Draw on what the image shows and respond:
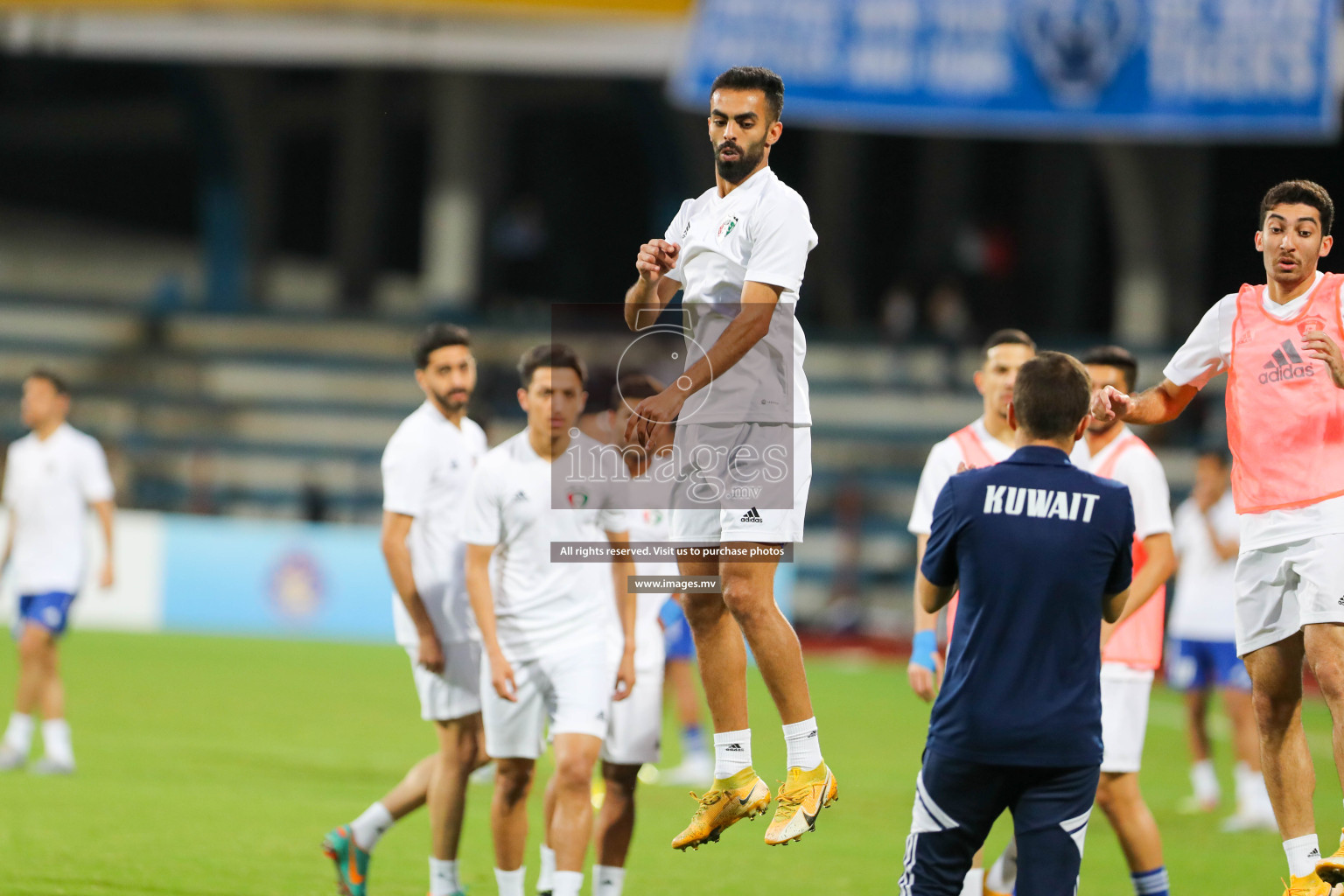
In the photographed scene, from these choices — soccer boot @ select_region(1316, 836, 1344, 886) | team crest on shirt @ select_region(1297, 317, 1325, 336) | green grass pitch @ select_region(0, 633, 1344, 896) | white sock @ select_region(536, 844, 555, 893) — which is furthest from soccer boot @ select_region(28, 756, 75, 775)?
team crest on shirt @ select_region(1297, 317, 1325, 336)

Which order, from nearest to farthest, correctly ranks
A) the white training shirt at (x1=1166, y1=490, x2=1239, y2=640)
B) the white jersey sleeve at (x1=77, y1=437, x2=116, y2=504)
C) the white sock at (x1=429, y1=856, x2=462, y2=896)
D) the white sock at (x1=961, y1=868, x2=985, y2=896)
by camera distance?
the white sock at (x1=961, y1=868, x2=985, y2=896) < the white sock at (x1=429, y1=856, x2=462, y2=896) < the white jersey sleeve at (x1=77, y1=437, x2=116, y2=504) < the white training shirt at (x1=1166, y1=490, x2=1239, y2=640)

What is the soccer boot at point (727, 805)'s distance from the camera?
241 inches

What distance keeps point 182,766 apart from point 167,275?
23.7 metres

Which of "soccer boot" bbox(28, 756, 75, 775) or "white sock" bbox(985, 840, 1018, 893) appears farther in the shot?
"soccer boot" bbox(28, 756, 75, 775)

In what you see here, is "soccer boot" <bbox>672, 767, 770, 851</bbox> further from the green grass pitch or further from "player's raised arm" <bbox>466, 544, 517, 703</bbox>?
the green grass pitch

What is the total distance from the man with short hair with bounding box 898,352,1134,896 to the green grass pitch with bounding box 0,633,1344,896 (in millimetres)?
3712

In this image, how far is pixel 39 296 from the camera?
29.8m

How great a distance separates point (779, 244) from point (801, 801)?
2050mm

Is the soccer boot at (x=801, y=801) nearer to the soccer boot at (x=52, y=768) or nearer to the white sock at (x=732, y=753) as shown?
the white sock at (x=732, y=753)

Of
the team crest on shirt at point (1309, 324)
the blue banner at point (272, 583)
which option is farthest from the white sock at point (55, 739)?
the blue banner at point (272, 583)

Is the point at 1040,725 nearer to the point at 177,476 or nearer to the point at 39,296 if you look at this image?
the point at 177,476

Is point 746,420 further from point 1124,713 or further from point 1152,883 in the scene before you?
point 1152,883

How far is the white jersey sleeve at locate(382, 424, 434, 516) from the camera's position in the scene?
820 centimetres

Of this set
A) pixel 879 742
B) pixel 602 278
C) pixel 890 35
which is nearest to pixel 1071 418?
pixel 879 742
